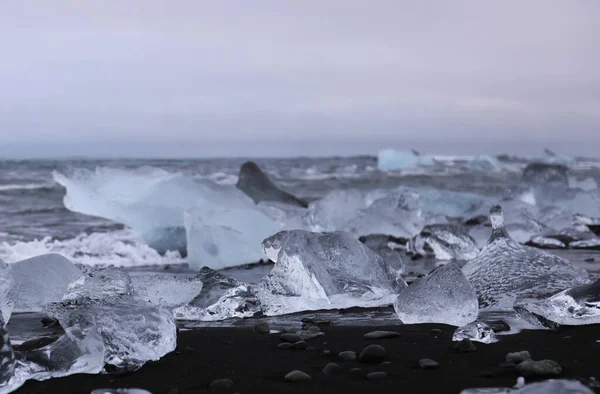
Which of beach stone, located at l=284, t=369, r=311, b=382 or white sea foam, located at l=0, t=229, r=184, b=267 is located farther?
white sea foam, located at l=0, t=229, r=184, b=267

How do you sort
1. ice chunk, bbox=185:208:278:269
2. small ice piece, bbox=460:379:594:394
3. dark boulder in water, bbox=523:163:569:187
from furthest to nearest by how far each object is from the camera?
dark boulder in water, bbox=523:163:569:187 < ice chunk, bbox=185:208:278:269 < small ice piece, bbox=460:379:594:394

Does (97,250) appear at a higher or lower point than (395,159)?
lower

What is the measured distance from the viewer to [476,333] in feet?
8.68

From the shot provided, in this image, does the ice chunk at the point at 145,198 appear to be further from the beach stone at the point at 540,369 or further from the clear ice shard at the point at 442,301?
the beach stone at the point at 540,369

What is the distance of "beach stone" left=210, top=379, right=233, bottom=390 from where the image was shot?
81.4 inches

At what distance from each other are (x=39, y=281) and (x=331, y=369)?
2.27 metres

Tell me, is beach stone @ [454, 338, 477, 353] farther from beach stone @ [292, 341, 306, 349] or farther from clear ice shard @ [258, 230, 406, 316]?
clear ice shard @ [258, 230, 406, 316]

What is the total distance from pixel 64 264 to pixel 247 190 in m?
6.22

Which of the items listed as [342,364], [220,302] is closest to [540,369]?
[342,364]

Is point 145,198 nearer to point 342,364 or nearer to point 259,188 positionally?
point 259,188

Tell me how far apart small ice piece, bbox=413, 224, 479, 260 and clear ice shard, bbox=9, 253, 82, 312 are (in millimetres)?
3491

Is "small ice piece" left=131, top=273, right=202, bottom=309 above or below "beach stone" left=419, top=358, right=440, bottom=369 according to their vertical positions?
below

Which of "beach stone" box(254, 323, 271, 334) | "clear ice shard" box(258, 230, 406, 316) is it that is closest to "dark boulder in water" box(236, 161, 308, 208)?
"clear ice shard" box(258, 230, 406, 316)

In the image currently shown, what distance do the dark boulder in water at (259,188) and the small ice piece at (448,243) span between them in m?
3.83
